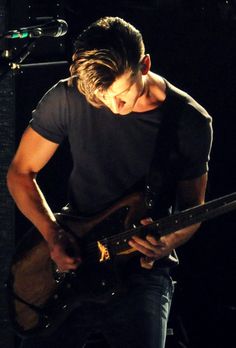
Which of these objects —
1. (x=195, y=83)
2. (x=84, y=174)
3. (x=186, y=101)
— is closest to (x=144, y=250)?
(x=84, y=174)

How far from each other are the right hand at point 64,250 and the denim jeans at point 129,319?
6.6 inches

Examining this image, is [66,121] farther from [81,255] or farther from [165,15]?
[165,15]

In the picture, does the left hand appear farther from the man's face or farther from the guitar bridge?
the man's face

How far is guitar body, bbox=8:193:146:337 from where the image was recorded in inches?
116

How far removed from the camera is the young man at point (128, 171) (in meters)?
2.89

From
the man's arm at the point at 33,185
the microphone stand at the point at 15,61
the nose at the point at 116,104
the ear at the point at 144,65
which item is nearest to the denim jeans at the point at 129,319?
the man's arm at the point at 33,185

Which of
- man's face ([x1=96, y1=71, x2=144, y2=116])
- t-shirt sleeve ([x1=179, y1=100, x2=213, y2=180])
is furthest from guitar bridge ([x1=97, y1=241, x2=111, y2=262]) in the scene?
man's face ([x1=96, y1=71, x2=144, y2=116])

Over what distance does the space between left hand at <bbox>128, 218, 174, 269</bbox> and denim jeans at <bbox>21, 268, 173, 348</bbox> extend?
0.09 m

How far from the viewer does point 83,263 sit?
9.96 ft

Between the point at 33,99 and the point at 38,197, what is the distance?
0.95m

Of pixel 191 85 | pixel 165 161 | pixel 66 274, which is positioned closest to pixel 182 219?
pixel 165 161

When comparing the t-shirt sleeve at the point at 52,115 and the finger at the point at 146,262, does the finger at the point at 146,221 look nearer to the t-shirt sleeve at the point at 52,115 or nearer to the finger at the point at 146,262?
the finger at the point at 146,262

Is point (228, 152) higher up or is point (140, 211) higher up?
point (140, 211)

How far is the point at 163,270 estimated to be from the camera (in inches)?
119
